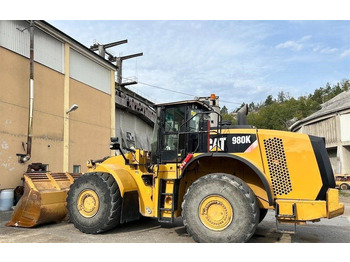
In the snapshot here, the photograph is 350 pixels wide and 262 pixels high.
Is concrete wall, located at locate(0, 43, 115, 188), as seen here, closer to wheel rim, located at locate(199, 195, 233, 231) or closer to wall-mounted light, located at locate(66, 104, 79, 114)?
wall-mounted light, located at locate(66, 104, 79, 114)

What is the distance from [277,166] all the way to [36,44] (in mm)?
12278

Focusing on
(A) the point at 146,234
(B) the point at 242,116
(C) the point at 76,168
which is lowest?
(A) the point at 146,234

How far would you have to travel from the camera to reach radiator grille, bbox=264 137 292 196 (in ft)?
18.3

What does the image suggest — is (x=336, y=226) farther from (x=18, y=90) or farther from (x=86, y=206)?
(x=18, y=90)

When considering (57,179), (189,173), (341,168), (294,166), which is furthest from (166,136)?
(341,168)

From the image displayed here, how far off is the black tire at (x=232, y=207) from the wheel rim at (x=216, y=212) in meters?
0.04

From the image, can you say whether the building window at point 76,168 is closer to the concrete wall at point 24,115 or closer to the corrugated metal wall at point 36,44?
the concrete wall at point 24,115

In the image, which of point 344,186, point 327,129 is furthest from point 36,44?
point 327,129

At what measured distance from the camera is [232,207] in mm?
5371

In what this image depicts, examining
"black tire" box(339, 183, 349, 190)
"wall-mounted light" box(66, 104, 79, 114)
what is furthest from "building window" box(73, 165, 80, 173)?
"black tire" box(339, 183, 349, 190)

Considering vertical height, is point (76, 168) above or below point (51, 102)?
below

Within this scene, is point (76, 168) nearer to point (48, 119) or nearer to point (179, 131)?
point (48, 119)

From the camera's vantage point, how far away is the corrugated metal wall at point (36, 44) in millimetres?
12391

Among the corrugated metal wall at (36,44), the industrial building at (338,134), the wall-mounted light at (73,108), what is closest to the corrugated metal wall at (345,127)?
the industrial building at (338,134)
